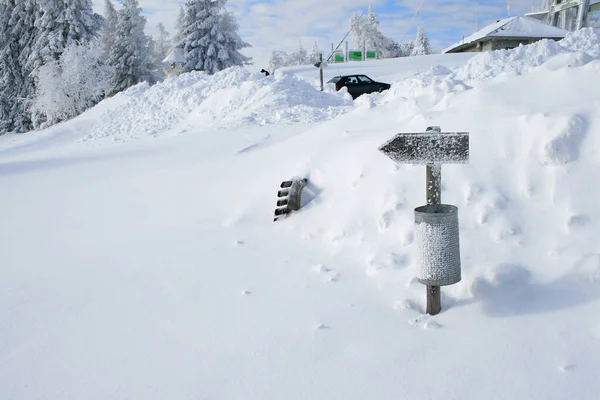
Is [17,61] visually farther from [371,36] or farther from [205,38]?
[371,36]

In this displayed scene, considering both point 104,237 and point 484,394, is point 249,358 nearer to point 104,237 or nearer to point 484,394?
point 484,394

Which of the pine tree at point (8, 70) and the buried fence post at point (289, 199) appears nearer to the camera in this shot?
the buried fence post at point (289, 199)

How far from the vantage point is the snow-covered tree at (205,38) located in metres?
33.7

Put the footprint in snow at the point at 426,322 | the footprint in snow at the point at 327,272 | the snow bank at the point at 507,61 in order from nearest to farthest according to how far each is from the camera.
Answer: the footprint in snow at the point at 426,322 < the footprint in snow at the point at 327,272 < the snow bank at the point at 507,61

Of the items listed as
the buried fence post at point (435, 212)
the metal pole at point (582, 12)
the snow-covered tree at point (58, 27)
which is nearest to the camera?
the buried fence post at point (435, 212)

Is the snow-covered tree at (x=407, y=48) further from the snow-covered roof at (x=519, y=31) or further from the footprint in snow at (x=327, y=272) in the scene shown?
the footprint in snow at (x=327, y=272)

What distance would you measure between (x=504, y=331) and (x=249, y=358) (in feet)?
4.81

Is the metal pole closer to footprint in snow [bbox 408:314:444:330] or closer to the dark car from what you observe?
the dark car

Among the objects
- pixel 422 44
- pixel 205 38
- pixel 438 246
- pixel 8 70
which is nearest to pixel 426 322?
pixel 438 246

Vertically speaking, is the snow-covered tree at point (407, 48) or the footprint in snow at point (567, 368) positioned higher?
the snow-covered tree at point (407, 48)

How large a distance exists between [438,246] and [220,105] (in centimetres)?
1257

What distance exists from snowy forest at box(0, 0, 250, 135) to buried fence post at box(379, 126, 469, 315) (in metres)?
27.8

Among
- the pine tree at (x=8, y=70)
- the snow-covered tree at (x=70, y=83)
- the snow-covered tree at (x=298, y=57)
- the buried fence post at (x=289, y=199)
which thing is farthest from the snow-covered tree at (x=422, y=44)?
the buried fence post at (x=289, y=199)

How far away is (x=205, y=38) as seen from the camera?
33688mm
